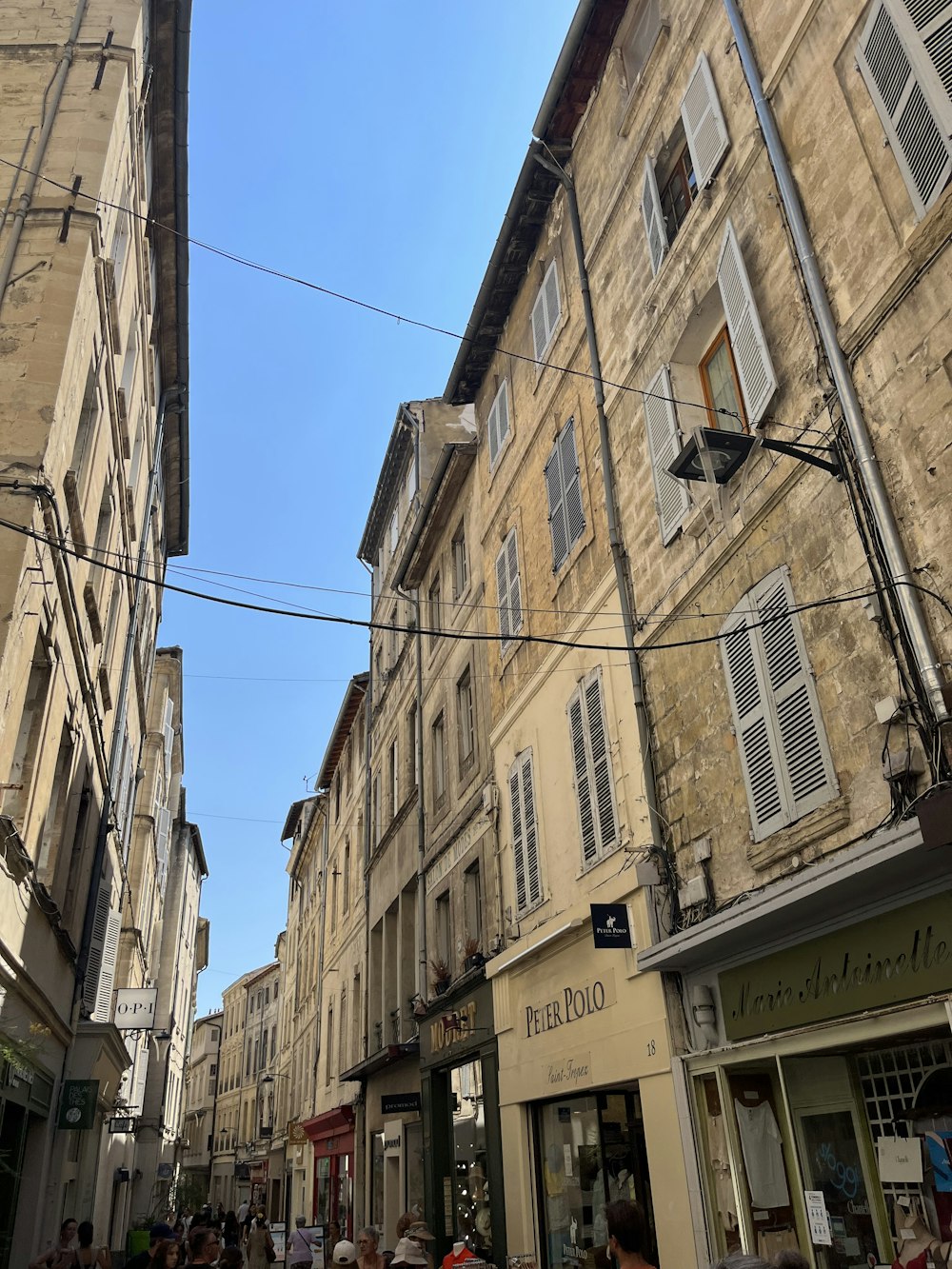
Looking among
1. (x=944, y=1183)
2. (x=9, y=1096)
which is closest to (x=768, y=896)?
(x=944, y=1183)

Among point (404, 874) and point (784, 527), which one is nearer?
point (784, 527)

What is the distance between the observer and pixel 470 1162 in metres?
12.7

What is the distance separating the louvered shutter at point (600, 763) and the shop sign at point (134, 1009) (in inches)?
423

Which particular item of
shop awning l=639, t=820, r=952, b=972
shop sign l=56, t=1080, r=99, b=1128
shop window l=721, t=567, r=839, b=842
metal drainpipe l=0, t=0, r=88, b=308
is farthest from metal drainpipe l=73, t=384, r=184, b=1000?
shop awning l=639, t=820, r=952, b=972

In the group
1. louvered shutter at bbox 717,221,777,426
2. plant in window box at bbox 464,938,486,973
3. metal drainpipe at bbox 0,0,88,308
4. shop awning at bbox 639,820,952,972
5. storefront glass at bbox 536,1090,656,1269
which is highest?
metal drainpipe at bbox 0,0,88,308

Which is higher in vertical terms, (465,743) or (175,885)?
(175,885)

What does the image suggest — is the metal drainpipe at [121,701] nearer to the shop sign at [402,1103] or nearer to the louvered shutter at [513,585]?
the louvered shutter at [513,585]

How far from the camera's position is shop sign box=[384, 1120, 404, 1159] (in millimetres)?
16638

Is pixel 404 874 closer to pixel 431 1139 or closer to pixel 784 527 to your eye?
pixel 431 1139

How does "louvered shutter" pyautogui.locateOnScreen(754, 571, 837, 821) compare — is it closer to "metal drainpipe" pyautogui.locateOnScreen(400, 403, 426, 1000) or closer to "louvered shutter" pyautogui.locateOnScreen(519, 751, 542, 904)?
"louvered shutter" pyautogui.locateOnScreen(519, 751, 542, 904)

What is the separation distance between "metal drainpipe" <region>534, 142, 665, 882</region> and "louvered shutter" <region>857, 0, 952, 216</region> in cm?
435

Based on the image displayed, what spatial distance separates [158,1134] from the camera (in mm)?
36031

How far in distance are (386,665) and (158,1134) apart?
24.1m

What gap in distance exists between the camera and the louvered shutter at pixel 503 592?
1329 cm
